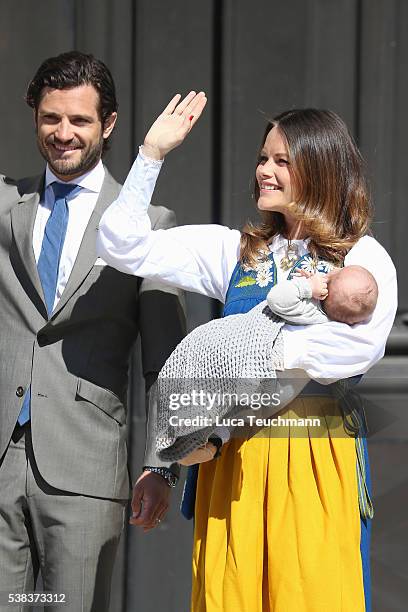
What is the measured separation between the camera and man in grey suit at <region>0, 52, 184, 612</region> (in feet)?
10.1

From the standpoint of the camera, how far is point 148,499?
3.09 meters

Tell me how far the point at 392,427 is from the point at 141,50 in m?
1.56

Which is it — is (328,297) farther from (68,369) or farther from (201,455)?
(68,369)

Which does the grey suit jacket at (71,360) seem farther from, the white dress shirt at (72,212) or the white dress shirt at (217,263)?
the white dress shirt at (217,263)

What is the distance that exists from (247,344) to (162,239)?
1.45 ft

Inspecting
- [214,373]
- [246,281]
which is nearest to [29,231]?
[246,281]

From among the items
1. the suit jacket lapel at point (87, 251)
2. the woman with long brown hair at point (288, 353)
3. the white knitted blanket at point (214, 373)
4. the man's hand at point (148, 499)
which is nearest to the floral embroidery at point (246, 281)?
the woman with long brown hair at point (288, 353)

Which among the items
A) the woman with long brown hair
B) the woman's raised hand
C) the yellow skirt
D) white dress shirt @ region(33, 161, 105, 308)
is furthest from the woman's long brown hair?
white dress shirt @ region(33, 161, 105, 308)

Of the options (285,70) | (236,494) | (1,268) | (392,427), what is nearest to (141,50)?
(285,70)

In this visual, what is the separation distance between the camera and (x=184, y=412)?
2746mm

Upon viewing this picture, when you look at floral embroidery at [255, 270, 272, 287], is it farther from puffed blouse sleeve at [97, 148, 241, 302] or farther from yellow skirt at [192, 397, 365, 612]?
yellow skirt at [192, 397, 365, 612]

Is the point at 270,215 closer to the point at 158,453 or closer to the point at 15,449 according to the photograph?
the point at 158,453

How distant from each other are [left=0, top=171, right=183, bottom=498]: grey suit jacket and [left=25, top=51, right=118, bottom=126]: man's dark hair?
0.31 m

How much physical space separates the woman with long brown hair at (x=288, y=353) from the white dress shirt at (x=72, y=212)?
247 mm
